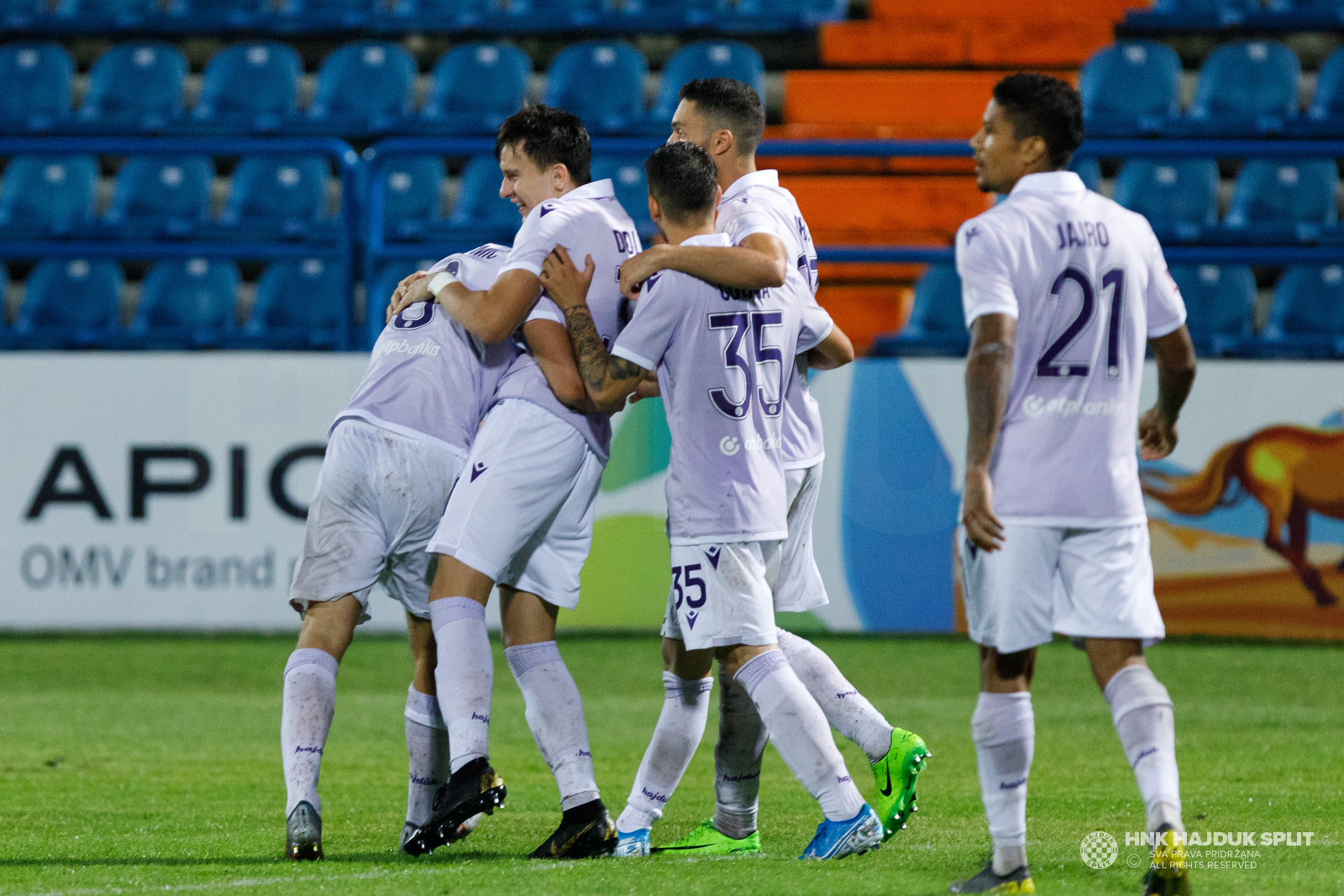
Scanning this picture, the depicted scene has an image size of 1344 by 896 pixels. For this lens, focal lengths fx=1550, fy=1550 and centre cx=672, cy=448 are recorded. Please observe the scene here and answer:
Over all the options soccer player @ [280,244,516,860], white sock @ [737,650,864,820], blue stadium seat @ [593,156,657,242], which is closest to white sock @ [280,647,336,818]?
soccer player @ [280,244,516,860]

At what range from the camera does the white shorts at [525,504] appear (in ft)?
13.7

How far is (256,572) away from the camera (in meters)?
9.08

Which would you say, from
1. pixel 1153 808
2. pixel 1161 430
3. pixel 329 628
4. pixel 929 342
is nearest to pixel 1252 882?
pixel 1153 808

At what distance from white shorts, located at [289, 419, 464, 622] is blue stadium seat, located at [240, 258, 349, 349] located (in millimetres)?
6019

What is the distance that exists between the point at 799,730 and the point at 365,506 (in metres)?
1.38

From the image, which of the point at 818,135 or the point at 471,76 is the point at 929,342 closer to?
the point at 818,135

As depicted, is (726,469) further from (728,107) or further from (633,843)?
(728,107)

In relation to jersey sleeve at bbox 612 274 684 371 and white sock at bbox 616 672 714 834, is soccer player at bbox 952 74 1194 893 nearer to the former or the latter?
jersey sleeve at bbox 612 274 684 371

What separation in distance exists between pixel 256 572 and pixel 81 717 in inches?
87.7

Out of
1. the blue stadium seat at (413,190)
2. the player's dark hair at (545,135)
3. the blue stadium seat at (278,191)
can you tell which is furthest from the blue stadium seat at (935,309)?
the player's dark hair at (545,135)

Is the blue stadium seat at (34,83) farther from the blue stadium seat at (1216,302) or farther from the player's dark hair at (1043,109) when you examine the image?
the player's dark hair at (1043,109)

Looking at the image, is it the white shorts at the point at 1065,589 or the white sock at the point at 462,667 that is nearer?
the white shorts at the point at 1065,589

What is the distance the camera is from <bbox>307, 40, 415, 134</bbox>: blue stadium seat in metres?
12.2

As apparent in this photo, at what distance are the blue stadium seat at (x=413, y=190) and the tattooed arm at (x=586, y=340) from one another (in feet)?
22.7
